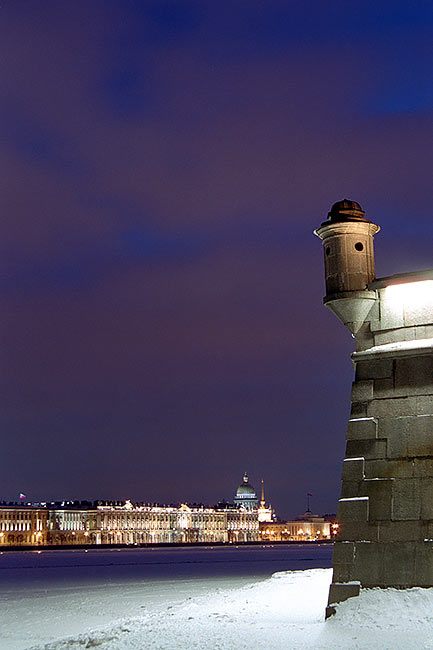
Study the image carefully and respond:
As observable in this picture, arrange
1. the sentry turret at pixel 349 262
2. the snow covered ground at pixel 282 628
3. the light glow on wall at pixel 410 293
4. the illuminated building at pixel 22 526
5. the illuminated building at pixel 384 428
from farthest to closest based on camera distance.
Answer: the illuminated building at pixel 22 526 < the sentry turret at pixel 349 262 < the light glow on wall at pixel 410 293 < the illuminated building at pixel 384 428 < the snow covered ground at pixel 282 628

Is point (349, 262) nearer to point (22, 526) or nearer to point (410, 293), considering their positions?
point (410, 293)

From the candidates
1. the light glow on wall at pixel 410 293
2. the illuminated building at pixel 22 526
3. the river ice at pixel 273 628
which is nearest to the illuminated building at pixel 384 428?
the light glow on wall at pixel 410 293

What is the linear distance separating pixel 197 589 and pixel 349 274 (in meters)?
28.0

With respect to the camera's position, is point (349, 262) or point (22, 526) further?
point (22, 526)

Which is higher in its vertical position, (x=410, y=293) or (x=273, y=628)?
(x=410, y=293)

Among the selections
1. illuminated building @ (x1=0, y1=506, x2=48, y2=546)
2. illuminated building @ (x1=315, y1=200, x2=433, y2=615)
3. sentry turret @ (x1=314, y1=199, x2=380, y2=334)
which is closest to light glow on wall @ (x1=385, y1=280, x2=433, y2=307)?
illuminated building @ (x1=315, y1=200, x2=433, y2=615)

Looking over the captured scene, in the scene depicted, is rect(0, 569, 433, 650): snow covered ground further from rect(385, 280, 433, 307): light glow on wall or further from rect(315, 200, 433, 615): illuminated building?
rect(385, 280, 433, 307): light glow on wall

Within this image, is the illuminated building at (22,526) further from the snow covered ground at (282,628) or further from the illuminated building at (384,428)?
the illuminated building at (384,428)

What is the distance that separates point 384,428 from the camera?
44.1 ft

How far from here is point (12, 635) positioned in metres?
22.4

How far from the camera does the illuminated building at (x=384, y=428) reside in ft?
42.4

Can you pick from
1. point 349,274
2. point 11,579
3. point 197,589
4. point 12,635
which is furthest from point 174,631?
point 11,579

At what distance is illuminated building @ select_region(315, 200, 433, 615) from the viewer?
12930 mm

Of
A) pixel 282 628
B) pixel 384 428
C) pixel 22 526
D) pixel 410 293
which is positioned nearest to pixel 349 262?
pixel 410 293
